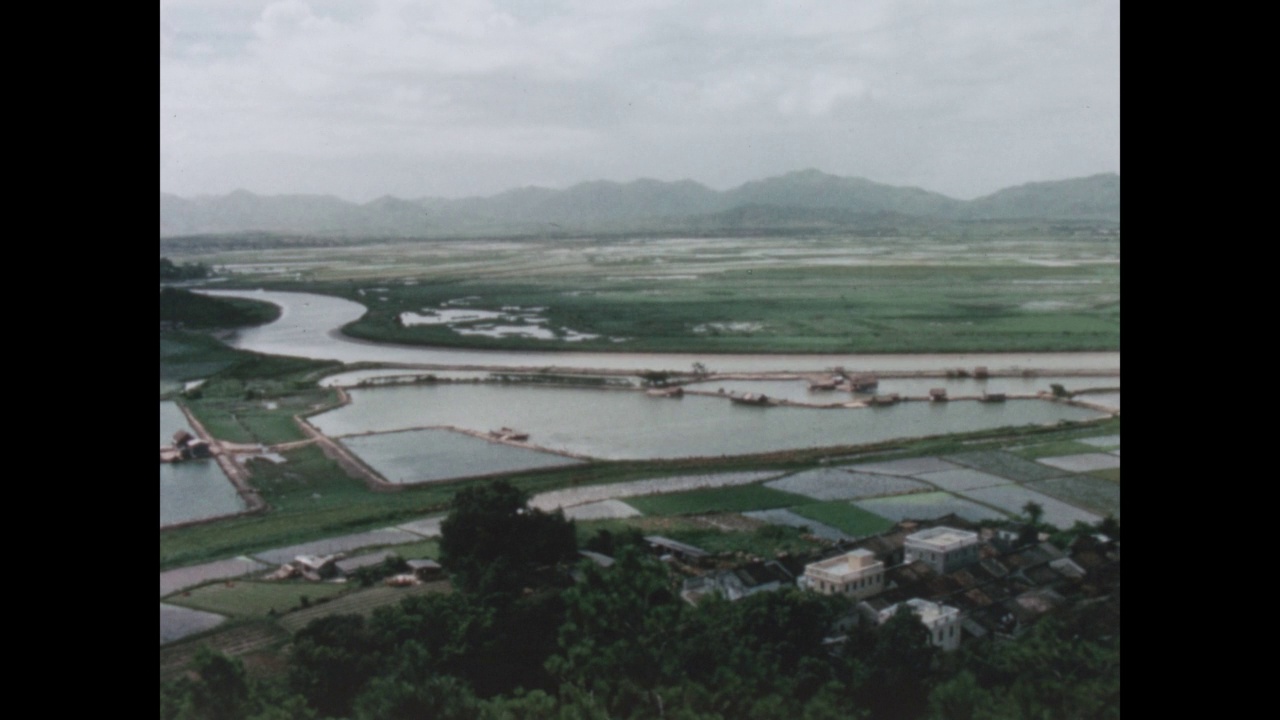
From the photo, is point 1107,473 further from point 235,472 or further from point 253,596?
point 235,472

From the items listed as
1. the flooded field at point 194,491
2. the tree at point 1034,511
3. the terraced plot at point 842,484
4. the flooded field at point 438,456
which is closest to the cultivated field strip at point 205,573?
the flooded field at point 194,491

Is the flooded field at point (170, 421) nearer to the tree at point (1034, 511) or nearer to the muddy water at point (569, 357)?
the muddy water at point (569, 357)

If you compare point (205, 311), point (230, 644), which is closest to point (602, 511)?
point (230, 644)
